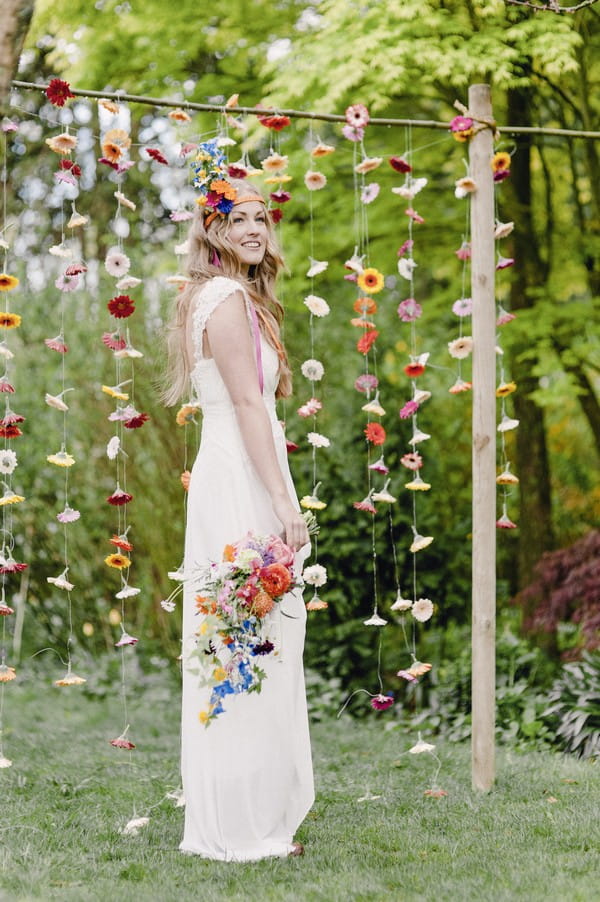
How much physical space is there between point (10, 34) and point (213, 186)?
2.70ft

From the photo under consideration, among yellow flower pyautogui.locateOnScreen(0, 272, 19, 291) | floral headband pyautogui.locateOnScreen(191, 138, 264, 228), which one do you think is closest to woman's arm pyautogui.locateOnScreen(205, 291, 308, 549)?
floral headband pyautogui.locateOnScreen(191, 138, 264, 228)

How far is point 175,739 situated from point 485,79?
398 cm

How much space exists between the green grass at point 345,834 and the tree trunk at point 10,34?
1.98 metres

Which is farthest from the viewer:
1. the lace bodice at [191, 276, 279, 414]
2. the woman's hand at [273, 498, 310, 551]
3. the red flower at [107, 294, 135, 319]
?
the red flower at [107, 294, 135, 319]

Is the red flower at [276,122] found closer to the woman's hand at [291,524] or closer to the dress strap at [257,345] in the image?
the dress strap at [257,345]

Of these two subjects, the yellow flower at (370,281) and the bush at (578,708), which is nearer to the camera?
the yellow flower at (370,281)

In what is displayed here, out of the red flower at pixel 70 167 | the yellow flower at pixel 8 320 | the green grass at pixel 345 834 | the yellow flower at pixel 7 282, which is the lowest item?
the green grass at pixel 345 834

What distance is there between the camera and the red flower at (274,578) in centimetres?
283

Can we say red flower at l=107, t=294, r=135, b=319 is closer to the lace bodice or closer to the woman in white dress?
the woman in white dress

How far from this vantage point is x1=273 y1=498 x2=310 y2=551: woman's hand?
9.76 feet

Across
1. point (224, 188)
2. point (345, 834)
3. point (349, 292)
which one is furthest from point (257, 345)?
point (349, 292)

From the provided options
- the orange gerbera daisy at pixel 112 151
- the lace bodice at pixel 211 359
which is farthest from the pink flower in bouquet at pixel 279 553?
the orange gerbera daisy at pixel 112 151

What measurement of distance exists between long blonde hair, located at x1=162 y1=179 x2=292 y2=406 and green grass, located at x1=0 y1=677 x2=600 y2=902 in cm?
139

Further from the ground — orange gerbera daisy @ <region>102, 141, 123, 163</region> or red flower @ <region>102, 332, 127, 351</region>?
orange gerbera daisy @ <region>102, 141, 123, 163</region>
